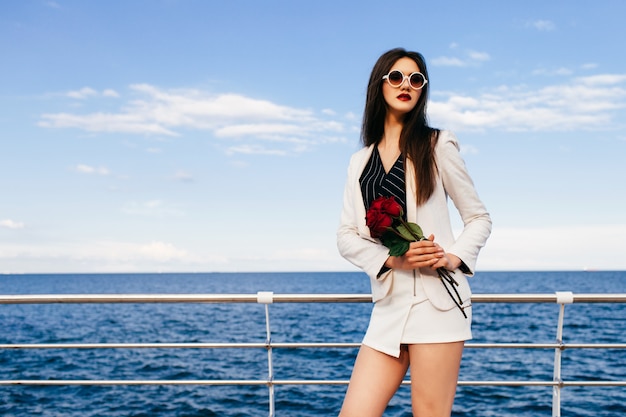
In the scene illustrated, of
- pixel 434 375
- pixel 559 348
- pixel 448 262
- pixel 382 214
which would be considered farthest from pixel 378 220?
pixel 559 348

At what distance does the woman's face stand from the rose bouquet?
356 mm

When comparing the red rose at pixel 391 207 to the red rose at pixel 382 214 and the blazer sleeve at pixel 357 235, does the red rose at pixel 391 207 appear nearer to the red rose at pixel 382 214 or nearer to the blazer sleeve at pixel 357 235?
the red rose at pixel 382 214

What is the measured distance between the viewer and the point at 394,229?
174 centimetres

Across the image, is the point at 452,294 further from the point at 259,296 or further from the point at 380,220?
the point at 259,296

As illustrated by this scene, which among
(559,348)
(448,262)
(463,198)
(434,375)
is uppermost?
(463,198)

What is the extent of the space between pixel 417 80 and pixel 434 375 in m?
0.96

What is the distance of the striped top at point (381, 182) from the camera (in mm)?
1842

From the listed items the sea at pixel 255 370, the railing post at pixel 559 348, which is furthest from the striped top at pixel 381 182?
the sea at pixel 255 370

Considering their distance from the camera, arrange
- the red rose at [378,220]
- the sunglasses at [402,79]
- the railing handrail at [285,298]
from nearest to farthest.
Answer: the red rose at [378,220] < the sunglasses at [402,79] < the railing handrail at [285,298]

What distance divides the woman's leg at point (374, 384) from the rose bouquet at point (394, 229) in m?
0.29

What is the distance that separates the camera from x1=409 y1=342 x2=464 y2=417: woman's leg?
175 cm

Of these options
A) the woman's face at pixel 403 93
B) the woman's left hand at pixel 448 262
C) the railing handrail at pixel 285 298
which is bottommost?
the railing handrail at pixel 285 298

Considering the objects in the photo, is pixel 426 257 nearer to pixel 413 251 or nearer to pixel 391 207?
pixel 413 251

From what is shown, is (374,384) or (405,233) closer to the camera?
(405,233)
